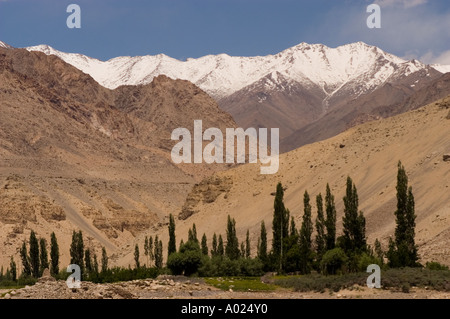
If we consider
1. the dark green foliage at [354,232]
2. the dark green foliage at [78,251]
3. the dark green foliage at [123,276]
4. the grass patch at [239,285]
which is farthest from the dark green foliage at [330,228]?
the dark green foliage at [78,251]

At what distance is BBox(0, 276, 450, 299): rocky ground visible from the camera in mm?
43812

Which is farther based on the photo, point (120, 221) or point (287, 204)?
point (120, 221)

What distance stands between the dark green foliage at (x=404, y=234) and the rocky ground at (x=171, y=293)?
11.3 meters

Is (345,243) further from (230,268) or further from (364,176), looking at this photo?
(364,176)

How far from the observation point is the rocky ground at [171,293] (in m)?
43.8

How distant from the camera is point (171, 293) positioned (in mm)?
52406

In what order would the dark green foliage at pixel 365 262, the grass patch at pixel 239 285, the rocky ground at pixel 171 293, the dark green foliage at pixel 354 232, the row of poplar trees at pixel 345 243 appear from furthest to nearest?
the dark green foliage at pixel 354 232 < the row of poplar trees at pixel 345 243 < the dark green foliage at pixel 365 262 < the grass patch at pixel 239 285 < the rocky ground at pixel 171 293

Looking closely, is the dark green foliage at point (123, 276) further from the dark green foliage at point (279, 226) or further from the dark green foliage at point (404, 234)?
the dark green foliage at point (404, 234)

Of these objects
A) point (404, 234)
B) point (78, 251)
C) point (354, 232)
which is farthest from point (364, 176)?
→ point (404, 234)

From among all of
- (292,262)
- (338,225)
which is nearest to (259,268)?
(292,262)

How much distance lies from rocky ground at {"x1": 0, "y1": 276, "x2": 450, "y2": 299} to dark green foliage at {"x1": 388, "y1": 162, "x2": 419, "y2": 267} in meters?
11.3

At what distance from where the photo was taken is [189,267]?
2940 inches
